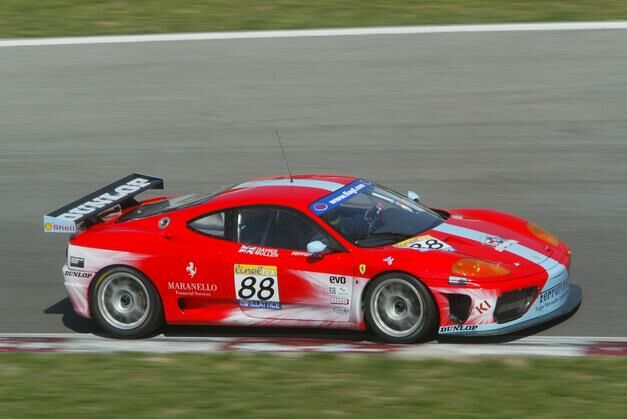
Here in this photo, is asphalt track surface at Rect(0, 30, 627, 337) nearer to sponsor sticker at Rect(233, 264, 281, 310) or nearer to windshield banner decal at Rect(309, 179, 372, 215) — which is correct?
windshield banner decal at Rect(309, 179, 372, 215)

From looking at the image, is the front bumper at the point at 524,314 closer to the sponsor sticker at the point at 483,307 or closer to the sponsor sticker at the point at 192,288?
the sponsor sticker at the point at 483,307

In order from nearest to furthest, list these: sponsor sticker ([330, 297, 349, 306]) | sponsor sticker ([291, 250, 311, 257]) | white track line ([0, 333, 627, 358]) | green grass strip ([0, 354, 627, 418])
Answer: green grass strip ([0, 354, 627, 418]), white track line ([0, 333, 627, 358]), sponsor sticker ([330, 297, 349, 306]), sponsor sticker ([291, 250, 311, 257])

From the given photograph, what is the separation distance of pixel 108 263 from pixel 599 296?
4047 millimetres

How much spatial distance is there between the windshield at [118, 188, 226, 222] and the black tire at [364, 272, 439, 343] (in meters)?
1.77

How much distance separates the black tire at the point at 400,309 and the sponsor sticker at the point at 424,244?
12.3 inches

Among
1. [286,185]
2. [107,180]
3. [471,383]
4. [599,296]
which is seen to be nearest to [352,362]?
[471,383]

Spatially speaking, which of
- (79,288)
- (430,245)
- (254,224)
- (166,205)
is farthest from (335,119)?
(430,245)

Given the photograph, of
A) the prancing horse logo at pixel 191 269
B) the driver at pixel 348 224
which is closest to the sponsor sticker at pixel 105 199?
the prancing horse logo at pixel 191 269

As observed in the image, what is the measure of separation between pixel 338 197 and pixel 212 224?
1.03 meters

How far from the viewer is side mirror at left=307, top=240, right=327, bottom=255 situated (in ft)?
25.8

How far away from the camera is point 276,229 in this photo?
8203mm

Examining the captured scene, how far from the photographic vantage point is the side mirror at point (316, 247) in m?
7.88

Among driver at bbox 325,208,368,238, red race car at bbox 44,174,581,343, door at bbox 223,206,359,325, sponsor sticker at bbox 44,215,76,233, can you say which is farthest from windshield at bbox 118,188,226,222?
driver at bbox 325,208,368,238

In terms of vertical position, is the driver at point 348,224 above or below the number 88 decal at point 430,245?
above
